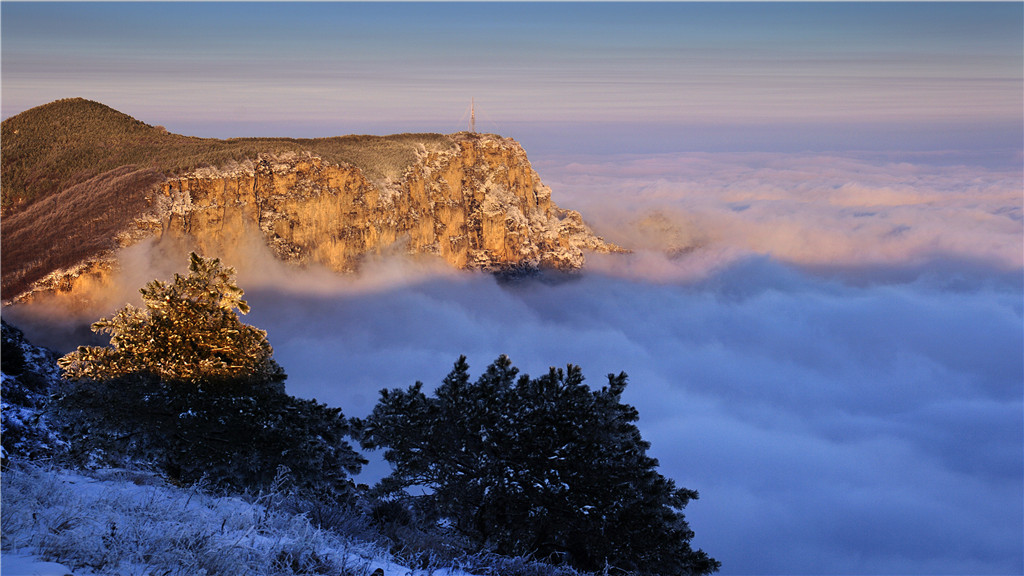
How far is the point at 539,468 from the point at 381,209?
301 ft

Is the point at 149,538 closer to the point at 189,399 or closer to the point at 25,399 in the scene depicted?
the point at 189,399

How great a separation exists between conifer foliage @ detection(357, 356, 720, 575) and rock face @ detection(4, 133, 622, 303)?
5878 cm

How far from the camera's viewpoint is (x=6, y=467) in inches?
329

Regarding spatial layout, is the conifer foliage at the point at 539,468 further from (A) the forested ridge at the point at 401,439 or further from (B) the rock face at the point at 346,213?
(B) the rock face at the point at 346,213

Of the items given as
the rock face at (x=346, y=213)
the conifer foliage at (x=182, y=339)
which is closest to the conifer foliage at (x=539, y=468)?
the conifer foliage at (x=182, y=339)

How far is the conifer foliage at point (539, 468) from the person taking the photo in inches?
519

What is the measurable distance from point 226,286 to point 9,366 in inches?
649

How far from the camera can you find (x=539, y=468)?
13648mm

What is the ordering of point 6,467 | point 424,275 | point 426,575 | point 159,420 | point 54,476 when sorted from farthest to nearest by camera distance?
point 424,275
point 159,420
point 54,476
point 6,467
point 426,575

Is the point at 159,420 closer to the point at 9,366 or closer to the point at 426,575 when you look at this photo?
the point at 426,575

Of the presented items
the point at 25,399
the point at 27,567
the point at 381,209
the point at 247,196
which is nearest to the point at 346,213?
the point at 381,209

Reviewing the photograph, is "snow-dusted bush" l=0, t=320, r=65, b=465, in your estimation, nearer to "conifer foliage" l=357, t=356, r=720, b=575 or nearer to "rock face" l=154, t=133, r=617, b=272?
"conifer foliage" l=357, t=356, r=720, b=575

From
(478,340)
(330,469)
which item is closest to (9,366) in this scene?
(330,469)

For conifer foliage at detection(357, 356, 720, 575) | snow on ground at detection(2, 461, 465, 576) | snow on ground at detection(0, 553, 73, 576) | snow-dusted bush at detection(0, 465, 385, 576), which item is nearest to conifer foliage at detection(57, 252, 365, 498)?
conifer foliage at detection(357, 356, 720, 575)
